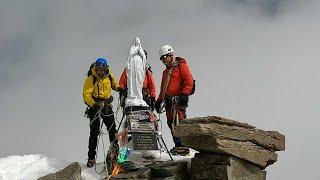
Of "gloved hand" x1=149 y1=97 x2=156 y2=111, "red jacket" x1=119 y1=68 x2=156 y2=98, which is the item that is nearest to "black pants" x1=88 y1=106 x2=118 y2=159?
"red jacket" x1=119 y1=68 x2=156 y2=98

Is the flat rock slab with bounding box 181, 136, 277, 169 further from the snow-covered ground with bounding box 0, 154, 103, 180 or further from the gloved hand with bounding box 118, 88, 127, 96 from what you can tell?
the gloved hand with bounding box 118, 88, 127, 96

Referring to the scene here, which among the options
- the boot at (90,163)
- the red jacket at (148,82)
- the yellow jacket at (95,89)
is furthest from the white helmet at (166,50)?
the boot at (90,163)

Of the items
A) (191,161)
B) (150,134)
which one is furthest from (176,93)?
(191,161)

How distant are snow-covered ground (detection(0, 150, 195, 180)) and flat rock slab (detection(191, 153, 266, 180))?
1418 millimetres

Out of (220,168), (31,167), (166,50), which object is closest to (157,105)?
(166,50)

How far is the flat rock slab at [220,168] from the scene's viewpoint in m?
12.9

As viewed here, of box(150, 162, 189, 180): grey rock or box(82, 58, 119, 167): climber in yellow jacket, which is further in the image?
box(82, 58, 119, 167): climber in yellow jacket

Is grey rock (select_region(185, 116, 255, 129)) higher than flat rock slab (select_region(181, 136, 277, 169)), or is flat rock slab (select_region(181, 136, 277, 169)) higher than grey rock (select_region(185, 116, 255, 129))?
grey rock (select_region(185, 116, 255, 129))

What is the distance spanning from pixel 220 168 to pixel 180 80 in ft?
12.3

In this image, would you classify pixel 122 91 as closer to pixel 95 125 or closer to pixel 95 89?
pixel 95 89

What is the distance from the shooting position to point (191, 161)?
13.6 m

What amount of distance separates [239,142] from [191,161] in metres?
1.49

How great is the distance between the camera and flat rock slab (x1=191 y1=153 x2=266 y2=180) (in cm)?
1293

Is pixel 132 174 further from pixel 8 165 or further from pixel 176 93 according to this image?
pixel 8 165
